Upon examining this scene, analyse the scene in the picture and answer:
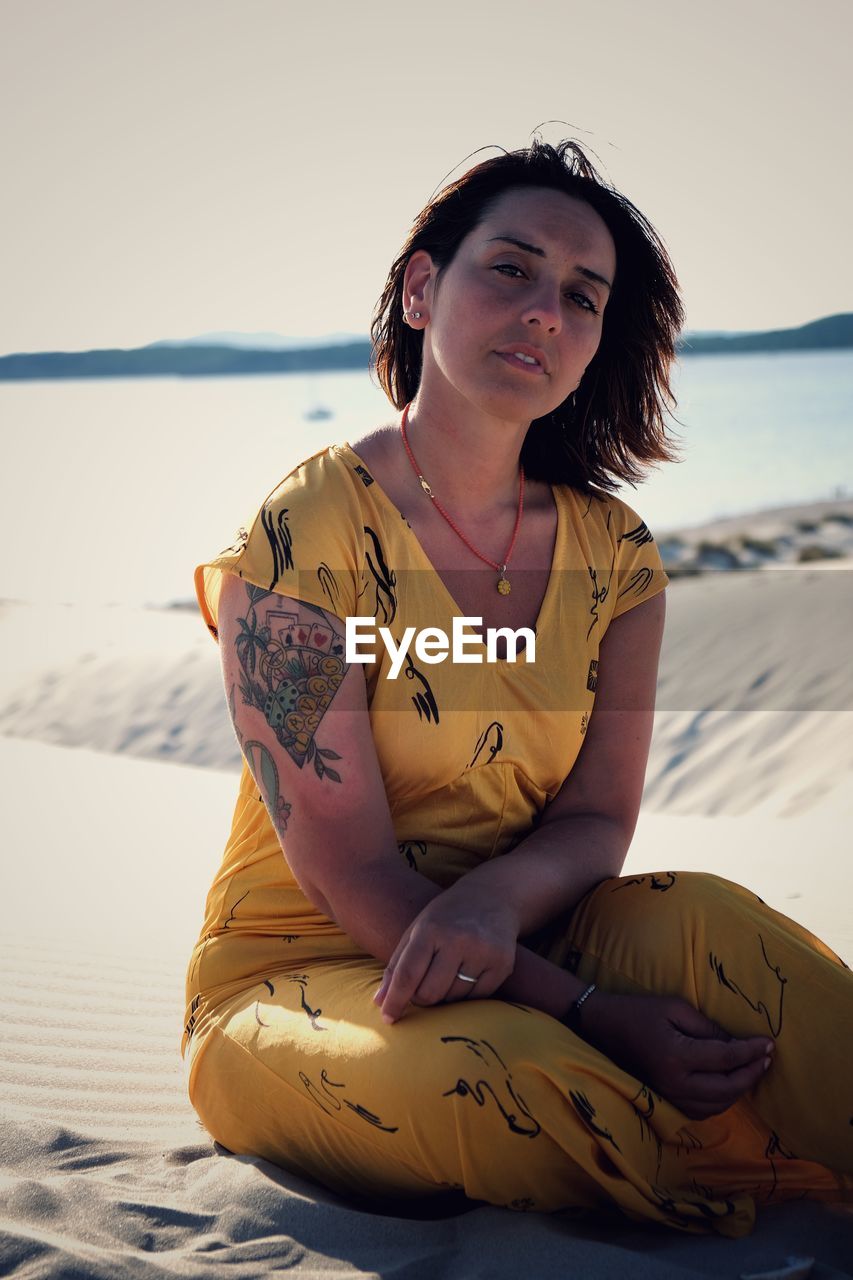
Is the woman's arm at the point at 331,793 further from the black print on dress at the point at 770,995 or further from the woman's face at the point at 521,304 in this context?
the woman's face at the point at 521,304

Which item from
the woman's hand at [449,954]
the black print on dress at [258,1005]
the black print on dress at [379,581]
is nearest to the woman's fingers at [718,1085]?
Result: the woman's hand at [449,954]

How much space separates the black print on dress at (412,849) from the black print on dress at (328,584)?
1.48 ft

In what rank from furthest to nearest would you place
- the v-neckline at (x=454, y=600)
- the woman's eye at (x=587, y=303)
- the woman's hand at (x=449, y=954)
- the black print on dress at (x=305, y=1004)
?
the woman's eye at (x=587, y=303) < the v-neckline at (x=454, y=600) < the black print on dress at (x=305, y=1004) < the woman's hand at (x=449, y=954)

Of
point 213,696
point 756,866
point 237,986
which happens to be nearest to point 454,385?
point 237,986

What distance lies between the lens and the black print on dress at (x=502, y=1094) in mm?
1949

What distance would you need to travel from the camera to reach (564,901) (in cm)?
241

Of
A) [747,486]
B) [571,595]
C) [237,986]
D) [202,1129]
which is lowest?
[747,486]

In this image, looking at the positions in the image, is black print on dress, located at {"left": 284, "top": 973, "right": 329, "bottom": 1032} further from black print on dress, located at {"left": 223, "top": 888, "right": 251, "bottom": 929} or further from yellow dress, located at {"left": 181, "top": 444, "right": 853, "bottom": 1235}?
black print on dress, located at {"left": 223, "top": 888, "right": 251, "bottom": 929}

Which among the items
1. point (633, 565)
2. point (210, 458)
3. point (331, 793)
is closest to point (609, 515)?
point (633, 565)

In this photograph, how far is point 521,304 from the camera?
249 centimetres

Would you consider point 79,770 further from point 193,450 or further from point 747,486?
point 193,450

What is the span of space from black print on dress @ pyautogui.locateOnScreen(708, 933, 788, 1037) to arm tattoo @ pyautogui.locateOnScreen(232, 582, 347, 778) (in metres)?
0.73

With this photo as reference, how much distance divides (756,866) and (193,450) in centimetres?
3768

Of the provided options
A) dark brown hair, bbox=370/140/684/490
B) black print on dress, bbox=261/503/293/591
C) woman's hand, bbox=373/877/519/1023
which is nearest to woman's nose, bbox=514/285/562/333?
dark brown hair, bbox=370/140/684/490
